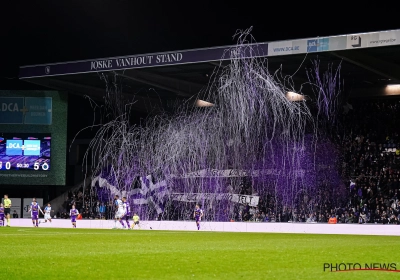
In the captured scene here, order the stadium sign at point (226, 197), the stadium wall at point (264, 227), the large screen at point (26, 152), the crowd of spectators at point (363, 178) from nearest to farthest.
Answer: the stadium wall at point (264, 227) → the crowd of spectators at point (363, 178) → the stadium sign at point (226, 197) → the large screen at point (26, 152)

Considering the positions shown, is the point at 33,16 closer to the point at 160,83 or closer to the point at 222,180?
the point at 160,83

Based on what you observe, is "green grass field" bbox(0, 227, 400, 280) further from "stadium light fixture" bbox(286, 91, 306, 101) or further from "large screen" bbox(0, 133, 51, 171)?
"stadium light fixture" bbox(286, 91, 306, 101)

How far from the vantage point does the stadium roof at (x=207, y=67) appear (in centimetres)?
3841

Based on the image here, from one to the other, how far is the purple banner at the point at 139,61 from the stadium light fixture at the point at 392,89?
11738mm

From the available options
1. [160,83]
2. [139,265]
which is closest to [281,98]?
[160,83]

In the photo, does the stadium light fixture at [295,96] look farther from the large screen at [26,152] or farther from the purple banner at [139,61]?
the large screen at [26,152]

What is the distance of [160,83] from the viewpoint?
50219mm

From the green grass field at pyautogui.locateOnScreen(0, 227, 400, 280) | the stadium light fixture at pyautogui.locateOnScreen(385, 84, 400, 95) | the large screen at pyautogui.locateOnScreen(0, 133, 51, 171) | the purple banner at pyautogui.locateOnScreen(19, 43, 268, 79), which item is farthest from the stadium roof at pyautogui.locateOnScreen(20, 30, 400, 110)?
the green grass field at pyautogui.locateOnScreen(0, 227, 400, 280)

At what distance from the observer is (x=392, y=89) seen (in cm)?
4797

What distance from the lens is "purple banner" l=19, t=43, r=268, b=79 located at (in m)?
41.9

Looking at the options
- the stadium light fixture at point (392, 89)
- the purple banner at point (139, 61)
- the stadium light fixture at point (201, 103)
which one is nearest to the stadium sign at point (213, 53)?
the purple banner at point (139, 61)

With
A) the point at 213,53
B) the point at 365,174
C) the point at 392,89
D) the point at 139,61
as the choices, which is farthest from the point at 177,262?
the point at 392,89

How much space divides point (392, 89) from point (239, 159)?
12.7 m

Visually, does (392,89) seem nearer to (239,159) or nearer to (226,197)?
(239,159)
